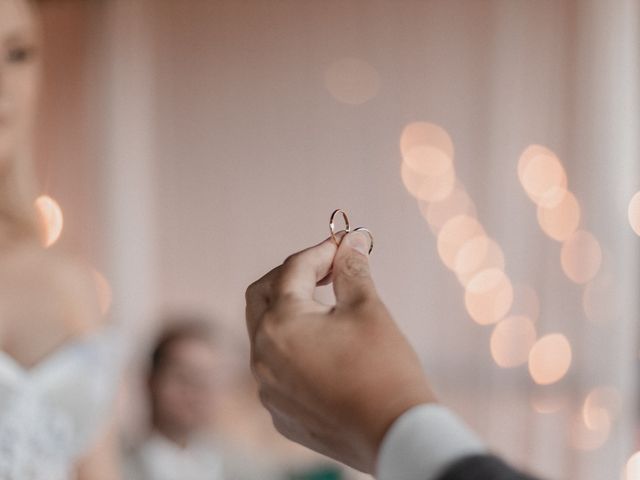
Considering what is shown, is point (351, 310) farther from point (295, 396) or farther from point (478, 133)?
point (478, 133)

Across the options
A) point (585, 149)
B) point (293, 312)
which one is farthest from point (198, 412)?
point (293, 312)

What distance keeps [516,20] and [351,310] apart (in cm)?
384

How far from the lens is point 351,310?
599 mm

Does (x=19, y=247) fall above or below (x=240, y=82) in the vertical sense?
below

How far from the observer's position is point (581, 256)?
4039mm

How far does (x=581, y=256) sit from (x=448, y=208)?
60 centimetres

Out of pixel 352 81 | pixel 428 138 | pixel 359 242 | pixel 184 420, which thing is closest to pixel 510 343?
pixel 428 138

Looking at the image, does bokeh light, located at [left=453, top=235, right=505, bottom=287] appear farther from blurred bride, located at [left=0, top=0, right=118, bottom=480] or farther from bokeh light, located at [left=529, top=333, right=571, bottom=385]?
blurred bride, located at [left=0, top=0, right=118, bottom=480]

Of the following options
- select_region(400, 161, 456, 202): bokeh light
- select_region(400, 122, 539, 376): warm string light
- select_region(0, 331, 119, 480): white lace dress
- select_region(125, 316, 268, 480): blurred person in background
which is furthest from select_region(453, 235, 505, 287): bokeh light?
select_region(0, 331, 119, 480): white lace dress

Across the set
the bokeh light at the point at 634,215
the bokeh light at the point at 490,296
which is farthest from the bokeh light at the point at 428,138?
the bokeh light at the point at 634,215

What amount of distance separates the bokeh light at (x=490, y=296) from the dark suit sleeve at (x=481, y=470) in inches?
147

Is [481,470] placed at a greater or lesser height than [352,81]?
lesser

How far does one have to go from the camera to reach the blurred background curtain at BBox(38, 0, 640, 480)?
4027 mm

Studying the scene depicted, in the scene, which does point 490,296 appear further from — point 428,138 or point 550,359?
point 428,138
